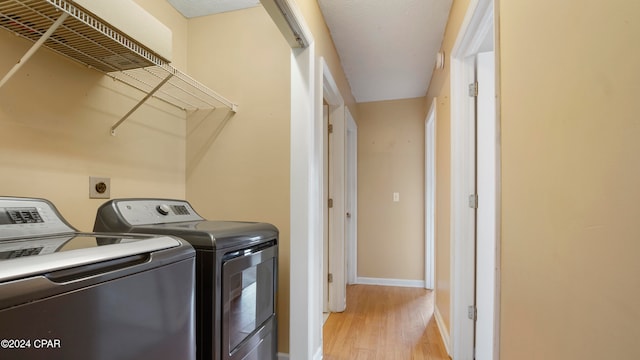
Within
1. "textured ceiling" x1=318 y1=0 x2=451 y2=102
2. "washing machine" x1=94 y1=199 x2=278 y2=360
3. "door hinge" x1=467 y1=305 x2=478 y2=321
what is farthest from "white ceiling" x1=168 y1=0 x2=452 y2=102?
"door hinge" x1=467 y1=305 x2=478 y2=321

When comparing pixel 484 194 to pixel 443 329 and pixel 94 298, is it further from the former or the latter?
pixel 94 298

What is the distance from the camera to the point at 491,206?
1796 mm

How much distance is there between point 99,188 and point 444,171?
2370 mm

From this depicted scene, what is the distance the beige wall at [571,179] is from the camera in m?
0.54

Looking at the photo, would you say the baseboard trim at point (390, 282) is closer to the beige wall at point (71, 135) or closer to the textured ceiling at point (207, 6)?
the beige wall at point (71, 135)

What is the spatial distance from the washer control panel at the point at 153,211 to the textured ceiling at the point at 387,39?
1648 mm

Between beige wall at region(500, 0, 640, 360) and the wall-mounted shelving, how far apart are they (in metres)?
1.46

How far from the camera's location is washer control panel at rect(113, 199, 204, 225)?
1323 mm

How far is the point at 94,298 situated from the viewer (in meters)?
0.61

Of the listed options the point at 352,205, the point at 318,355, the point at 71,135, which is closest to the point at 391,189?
the point at 352,205

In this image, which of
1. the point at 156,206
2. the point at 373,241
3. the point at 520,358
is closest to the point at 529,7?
the point at 520,358

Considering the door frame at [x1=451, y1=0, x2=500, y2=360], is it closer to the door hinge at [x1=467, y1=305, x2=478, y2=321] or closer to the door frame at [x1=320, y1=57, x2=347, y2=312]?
the door hinge at [x1=467, y1=305, x2=478, y2=321]

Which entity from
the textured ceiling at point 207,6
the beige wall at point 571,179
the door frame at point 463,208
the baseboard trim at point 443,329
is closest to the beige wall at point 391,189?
the baseboard trim at point 443,329

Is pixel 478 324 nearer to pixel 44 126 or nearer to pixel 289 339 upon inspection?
pixel 289 339
